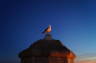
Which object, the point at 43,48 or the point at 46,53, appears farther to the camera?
the point at 43,48

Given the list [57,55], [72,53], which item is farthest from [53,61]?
[72,53]

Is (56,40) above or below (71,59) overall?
above

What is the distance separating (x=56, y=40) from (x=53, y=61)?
106 inches

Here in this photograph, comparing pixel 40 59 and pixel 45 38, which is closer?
pixel 40 59

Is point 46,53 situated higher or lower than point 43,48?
lower

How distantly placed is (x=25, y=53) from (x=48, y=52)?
101 inches

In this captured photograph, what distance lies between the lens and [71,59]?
28.1 meters

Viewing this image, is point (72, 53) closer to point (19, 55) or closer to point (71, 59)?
point (71, 59)

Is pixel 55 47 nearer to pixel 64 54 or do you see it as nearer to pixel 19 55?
pixel 64 54

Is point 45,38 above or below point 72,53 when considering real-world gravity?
above

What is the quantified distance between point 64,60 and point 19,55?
5.21m

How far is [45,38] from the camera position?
2858 cm

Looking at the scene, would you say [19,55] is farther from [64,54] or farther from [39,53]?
[64,54]

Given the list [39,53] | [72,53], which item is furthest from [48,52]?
[72,53]
